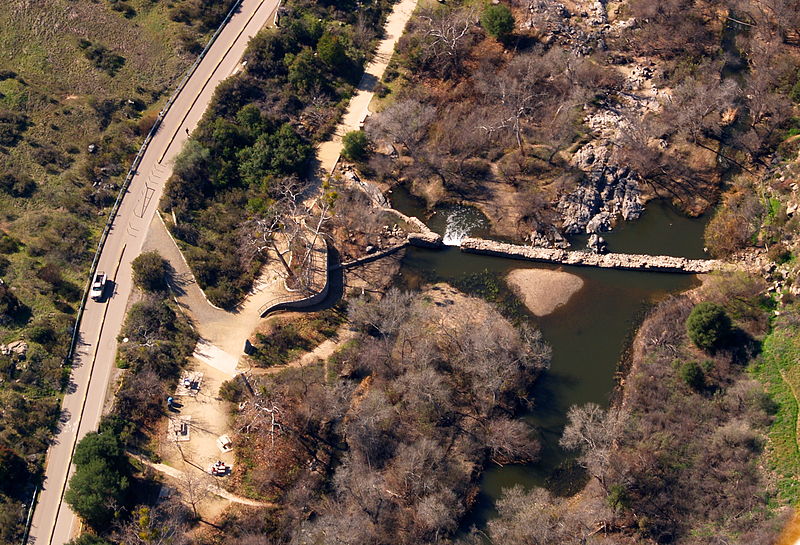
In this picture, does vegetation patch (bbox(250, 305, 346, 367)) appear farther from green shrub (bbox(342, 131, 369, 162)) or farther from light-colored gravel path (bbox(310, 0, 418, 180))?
green shrub (bbox(342, 131, 369, 162))

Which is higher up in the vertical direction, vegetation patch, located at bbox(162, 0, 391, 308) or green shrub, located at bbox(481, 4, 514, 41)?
green shrub, located at bbox(481, 4, 514, 41)

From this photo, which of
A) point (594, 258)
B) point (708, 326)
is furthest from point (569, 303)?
point (708, 326)

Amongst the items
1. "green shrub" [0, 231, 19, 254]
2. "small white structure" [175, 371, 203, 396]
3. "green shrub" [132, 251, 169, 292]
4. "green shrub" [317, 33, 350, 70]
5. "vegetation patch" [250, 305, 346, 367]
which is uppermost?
"green shrub" [317, 33, 350, 70]

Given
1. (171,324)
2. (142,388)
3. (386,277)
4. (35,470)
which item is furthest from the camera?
(386,277)

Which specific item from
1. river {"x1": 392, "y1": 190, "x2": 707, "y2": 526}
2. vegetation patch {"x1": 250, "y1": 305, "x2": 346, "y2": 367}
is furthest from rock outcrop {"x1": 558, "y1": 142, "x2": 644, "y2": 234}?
vegetation patch {"x1": 250, "y1": 305, "x2": 346, "y2": 367}

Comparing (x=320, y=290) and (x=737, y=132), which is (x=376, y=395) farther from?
(x=737, y=132)

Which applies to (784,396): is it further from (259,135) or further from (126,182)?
(126,182)

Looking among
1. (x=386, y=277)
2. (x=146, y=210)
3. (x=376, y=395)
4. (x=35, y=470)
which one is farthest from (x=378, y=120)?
(x=35, y=470)
